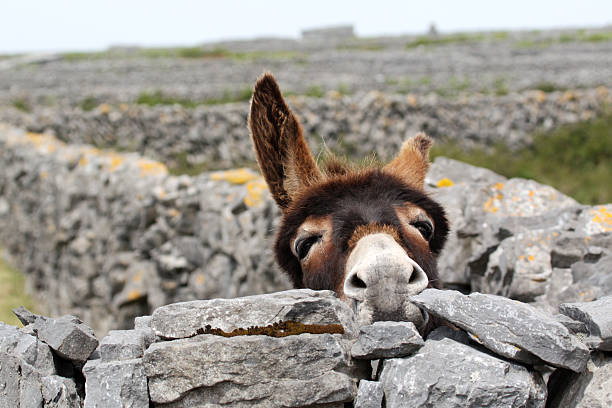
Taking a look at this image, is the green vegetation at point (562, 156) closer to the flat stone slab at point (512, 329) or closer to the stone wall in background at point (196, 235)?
the stone wall in background at point (196, 235)

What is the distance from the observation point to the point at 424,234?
3867 mm

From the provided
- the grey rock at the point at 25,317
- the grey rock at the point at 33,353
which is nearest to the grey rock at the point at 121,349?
the grey rock at the point at 33,353

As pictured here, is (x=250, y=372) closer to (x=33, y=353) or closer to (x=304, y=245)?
(x=33, y=353)

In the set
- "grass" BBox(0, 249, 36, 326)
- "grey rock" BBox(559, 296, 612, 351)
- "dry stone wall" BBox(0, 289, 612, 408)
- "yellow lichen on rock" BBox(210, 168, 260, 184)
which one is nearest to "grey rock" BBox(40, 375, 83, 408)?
"dry stone wall" BBox(0, 289, 612, 408)

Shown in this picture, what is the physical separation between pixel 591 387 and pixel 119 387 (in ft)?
5.93

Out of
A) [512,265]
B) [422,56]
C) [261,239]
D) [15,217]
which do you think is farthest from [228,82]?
[512,265]

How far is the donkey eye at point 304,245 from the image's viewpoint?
3.75 m

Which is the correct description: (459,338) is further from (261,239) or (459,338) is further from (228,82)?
(228,82)

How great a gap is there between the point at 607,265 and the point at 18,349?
3742 mm

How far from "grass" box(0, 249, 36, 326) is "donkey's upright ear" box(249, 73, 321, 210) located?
7.73m

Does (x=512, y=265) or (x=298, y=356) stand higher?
(x=298, y=356)

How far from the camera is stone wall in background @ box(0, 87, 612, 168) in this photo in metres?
16.0

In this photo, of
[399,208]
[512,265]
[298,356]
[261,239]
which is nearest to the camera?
[298,356]

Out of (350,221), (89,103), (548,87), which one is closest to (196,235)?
(350,221)
